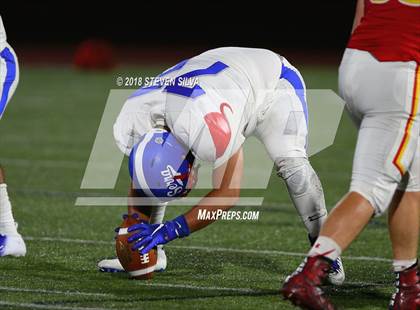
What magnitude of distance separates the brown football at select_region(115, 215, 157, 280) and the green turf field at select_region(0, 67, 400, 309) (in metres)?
0.05

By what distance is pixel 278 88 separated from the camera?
186 inches

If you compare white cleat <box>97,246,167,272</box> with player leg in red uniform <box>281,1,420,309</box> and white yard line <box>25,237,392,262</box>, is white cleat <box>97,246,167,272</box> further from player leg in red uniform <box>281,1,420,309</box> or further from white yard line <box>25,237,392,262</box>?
player leg in red uniform <box>281,1,420,309</box>

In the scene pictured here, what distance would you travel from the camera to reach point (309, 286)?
12.1ft

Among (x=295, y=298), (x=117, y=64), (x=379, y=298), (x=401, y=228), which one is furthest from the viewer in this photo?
(x=117, y=64)

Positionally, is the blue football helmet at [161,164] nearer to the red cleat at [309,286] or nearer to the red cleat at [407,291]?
the red cleat at [309,286]

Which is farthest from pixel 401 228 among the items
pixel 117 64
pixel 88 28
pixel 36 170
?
pixel 88 28

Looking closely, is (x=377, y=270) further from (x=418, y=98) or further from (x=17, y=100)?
(x=17, y=100)

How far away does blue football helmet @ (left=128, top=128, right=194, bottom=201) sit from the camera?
14.0ft

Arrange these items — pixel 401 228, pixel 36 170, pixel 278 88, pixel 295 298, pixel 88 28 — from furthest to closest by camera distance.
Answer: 1. pixel 88 28
2. pixel 36 170
3. pixel 278 88
4. pixel 401 228
5. pixel 295 298

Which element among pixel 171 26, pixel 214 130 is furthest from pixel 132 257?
pixel 171 26

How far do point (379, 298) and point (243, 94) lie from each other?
1037 millimetres

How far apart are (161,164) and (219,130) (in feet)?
0.91

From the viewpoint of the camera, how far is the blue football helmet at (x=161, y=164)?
425 centimetres

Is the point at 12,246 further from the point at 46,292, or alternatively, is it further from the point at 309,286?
the point at 309,286
